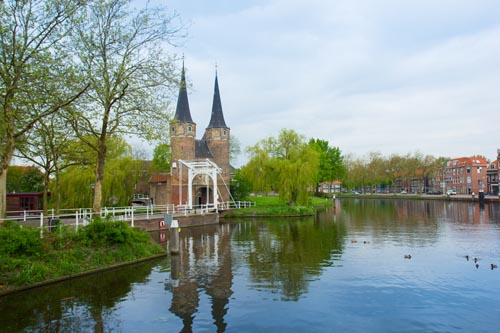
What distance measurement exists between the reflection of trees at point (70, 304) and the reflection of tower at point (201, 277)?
1.62 m

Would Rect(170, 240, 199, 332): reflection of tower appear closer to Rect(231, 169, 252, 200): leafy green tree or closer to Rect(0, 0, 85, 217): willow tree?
Rect(0, 0, 85, 217): willow tree

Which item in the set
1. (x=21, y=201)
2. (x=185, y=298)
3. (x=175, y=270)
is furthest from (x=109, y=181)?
(x=185, y=298)

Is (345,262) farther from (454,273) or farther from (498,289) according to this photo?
(498,289)

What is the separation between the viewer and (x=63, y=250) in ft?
44.6

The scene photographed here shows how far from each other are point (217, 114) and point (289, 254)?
3121 centimetres

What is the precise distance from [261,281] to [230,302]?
2.33 metres

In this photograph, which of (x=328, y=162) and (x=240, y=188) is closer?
(x=240, y=188)

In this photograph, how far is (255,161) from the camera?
4275cm

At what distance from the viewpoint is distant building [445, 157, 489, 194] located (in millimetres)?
79875

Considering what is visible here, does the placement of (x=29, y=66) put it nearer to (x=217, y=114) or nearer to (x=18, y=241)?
(x=18, y=241)

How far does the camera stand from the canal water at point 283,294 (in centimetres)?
887

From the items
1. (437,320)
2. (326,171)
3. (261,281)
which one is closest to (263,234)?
(261,281)

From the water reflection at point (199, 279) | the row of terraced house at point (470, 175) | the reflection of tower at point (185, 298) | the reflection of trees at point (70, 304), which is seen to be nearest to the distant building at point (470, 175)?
the row of terraced house at point (470, 175)

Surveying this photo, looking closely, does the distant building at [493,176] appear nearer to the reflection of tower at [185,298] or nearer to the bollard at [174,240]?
the bollard at [174,240]
